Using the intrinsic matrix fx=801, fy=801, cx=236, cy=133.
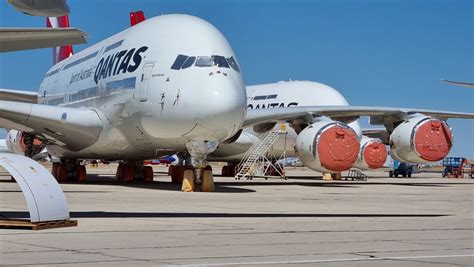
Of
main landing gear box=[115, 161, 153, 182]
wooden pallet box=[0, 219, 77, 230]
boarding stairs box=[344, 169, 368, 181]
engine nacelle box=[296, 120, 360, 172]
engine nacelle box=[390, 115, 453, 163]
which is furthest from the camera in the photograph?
boarding stairs box=[344, 169, 368, 181]

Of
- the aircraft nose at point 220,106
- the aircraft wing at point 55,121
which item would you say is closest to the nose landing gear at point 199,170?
the aircraft nose at point 220,106

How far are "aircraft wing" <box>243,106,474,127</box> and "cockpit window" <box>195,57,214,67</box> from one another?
13.6ft

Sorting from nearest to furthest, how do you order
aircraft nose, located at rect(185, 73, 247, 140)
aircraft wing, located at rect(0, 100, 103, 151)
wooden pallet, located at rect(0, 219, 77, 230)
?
wooden pallet, located at rect(0, 219, 77, 230) < aircraft nose, located at rect(185, 73, 247, 140) < aircraft wing, located at rect(0, 100, 103, 151)

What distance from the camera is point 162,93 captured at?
19609 millimetres

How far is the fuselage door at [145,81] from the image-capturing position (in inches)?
792

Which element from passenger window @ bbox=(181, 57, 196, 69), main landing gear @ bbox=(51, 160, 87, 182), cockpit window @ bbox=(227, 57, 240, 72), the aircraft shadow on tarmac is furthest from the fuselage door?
the aircraft shadow on tarmac

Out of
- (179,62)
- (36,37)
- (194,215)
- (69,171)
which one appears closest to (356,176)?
(69,171)

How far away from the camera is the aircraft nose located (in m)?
18.8

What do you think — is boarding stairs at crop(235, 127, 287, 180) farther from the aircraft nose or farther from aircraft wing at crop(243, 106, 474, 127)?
the aircraft nose

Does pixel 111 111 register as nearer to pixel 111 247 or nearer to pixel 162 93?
pixel 162 93

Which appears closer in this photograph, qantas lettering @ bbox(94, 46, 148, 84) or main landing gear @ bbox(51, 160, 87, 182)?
qantas lettering @ bbox(94, 46, 148, 84)

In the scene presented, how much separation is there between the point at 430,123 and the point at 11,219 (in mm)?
17830

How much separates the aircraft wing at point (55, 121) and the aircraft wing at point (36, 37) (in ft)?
40.8

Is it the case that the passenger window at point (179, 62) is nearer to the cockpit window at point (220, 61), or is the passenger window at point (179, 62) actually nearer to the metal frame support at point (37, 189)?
the cockpit window at point (220, 61)
